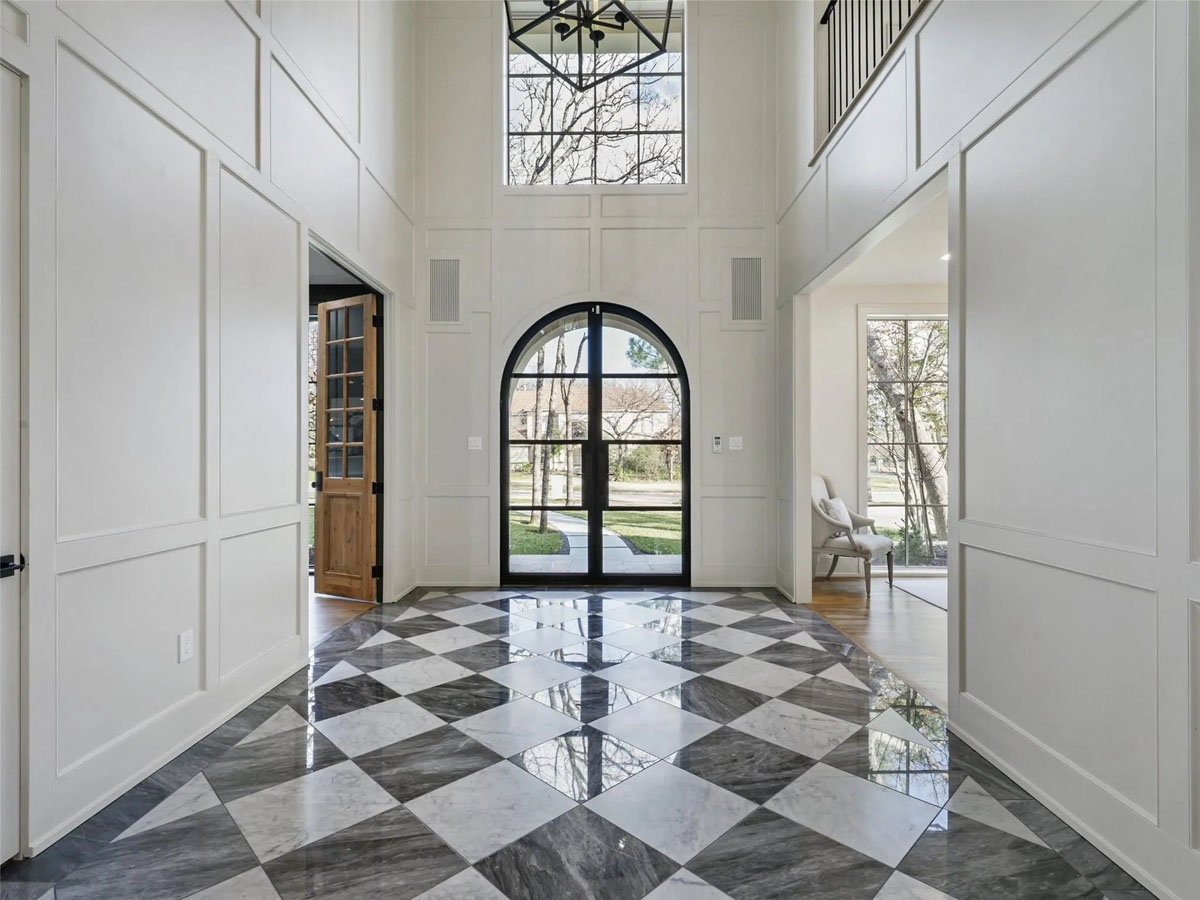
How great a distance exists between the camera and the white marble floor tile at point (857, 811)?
1895mm

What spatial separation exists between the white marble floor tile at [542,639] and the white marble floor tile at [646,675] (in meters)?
0.50


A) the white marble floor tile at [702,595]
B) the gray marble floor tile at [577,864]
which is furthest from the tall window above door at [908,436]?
the gray marble floor tile at [577,864]

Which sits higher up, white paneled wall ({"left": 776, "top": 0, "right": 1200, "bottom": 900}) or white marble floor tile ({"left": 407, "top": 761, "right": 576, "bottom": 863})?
white paneled wall ({"left": 776, "top": 0, "right": 1200, "bottom": 900})

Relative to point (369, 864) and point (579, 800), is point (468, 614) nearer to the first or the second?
point (579, 800)

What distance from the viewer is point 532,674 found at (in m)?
3.33

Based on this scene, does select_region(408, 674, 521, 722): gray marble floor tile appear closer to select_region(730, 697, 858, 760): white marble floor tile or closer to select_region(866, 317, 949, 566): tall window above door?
select_region(730, 697, 858, 760): white marble floor tile

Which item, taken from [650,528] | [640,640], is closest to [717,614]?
[640,640]

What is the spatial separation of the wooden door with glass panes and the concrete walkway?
1.30 meters

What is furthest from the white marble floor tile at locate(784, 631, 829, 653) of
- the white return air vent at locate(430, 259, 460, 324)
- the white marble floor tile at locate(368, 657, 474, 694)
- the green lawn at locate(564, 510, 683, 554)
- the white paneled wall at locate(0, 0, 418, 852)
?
the white return air vent at locate(430, 259, 460, 324)

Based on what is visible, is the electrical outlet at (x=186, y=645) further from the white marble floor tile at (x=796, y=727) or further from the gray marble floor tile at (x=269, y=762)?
the white marble floor tile at (x=796, y=727)

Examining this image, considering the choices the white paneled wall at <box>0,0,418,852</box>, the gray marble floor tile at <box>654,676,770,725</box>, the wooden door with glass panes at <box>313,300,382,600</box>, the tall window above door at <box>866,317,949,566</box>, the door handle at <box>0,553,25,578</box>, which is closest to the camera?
the door handle at <box>0,553,25,578</box>

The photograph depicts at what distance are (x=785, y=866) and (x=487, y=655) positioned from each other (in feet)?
7.24

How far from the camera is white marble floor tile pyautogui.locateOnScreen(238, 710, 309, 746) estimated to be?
2602mm

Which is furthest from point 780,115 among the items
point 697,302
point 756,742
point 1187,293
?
point 756,742
